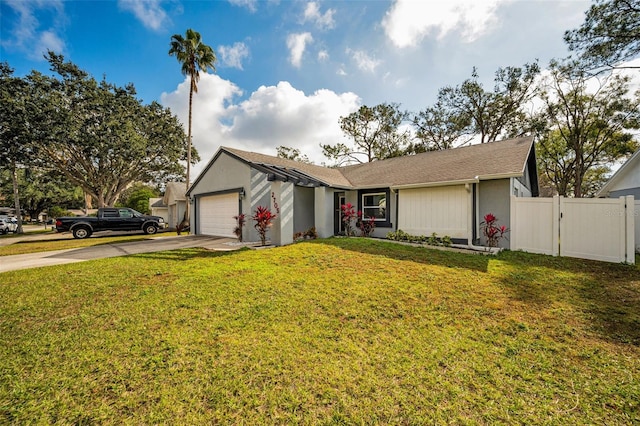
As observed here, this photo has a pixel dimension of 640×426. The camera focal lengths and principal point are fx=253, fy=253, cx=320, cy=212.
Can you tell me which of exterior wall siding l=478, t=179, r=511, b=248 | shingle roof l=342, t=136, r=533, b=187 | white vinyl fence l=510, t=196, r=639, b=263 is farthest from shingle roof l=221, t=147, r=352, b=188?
white vinyl fence l=510, t=196, r=639, b=263

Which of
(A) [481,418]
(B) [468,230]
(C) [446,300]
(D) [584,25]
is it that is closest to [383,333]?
(A) [481,418]

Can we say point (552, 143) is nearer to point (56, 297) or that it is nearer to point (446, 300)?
point (446, 300)

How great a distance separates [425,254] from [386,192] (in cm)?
442

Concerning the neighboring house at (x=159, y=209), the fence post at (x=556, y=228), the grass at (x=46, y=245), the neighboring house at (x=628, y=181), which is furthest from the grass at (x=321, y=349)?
the neighboring house at (x=159, y=209)

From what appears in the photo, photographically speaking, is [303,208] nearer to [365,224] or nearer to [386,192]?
[365,224]

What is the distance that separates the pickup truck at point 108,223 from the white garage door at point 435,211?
15.4 meters

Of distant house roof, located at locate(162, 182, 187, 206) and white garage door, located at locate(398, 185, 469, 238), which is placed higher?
distant house roof, located at locate(162, 182, 187, 206)

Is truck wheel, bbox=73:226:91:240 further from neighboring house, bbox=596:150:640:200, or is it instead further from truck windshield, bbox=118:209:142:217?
neighboring house, bbox=596:150:640:200

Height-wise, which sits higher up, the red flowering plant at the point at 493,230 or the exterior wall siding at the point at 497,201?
the exterior wall siding at the point at 497,201

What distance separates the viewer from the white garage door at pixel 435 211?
9320mm

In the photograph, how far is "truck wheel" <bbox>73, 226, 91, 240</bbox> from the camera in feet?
44.6

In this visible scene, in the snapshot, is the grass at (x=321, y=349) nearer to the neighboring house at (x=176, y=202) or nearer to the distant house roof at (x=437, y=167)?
the distant house roof at (x=437, y=167)

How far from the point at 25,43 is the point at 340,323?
1700cm

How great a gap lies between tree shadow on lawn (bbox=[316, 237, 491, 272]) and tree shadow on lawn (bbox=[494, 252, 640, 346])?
0.56 m
